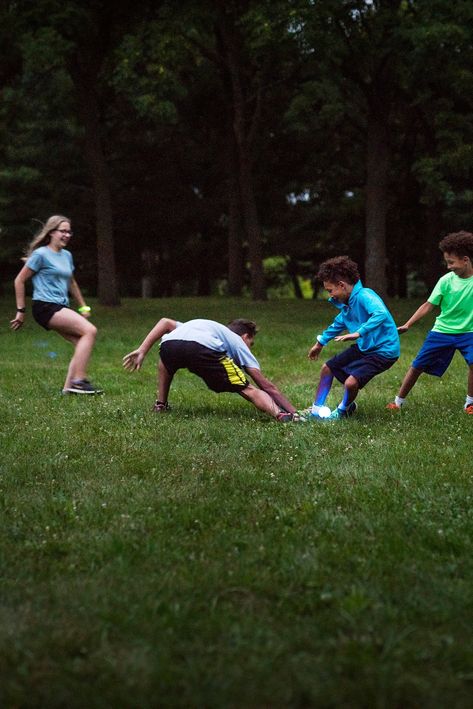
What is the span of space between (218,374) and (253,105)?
27238 millimetres

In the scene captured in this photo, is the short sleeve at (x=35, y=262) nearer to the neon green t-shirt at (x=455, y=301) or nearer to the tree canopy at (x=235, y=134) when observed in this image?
the neon green t-shirt at (x=455, y=301)

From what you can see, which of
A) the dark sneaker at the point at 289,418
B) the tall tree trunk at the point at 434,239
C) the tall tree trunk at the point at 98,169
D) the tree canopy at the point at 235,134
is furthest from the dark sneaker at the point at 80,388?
the tall tree trunk at the point at 434,239

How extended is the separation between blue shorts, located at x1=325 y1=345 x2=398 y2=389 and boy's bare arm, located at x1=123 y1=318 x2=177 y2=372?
178 centimetres

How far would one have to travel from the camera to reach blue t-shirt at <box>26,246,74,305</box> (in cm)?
1053

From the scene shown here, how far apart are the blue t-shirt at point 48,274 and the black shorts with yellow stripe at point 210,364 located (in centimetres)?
271

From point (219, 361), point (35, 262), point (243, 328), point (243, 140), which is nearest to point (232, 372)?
point (219, 361)

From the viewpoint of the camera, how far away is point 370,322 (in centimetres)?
854

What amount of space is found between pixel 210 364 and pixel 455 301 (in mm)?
2908

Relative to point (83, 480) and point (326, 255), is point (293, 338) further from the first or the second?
point (326, 255)

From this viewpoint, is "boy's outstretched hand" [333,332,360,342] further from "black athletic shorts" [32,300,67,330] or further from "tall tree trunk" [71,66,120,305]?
"tall tree trunk" [71,66,120,305]

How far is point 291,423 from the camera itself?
8148mm

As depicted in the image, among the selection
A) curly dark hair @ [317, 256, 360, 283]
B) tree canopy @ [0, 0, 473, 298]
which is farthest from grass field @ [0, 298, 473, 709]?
tree canopy @ [0, 0, 473, 298]

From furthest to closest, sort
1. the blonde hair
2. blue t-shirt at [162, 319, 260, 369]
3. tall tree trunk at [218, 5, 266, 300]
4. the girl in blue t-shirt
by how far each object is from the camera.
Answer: tall tree trunk at [218, 5, 266, 300]
the blonde hair
the girl in blue t-shirt
blue t-shirt at [162, 319, 260, 369]

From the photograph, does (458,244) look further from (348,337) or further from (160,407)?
(160,407)
